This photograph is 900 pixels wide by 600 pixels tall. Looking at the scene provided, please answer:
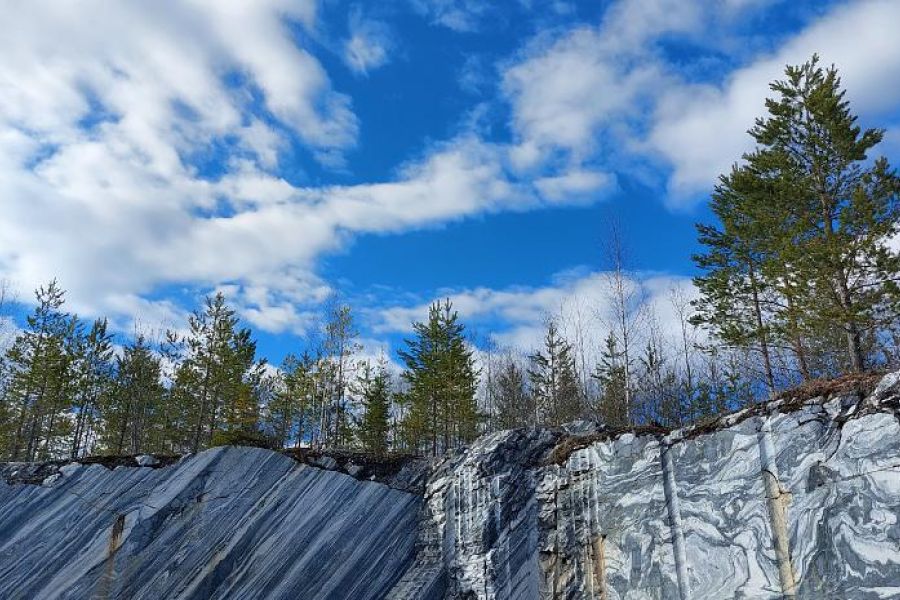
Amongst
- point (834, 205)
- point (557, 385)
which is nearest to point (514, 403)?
point (557, 385)

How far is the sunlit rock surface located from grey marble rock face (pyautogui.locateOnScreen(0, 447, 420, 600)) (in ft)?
0.13

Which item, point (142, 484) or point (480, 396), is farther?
point (480, 396)

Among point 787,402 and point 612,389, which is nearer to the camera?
point 787,402

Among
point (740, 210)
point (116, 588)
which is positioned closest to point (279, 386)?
point (116, 588)

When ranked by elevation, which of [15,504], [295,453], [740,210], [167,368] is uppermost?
[740,210]

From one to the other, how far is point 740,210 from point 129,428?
30.2m

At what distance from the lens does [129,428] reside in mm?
30109

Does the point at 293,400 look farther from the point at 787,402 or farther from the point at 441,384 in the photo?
the point at 787,402

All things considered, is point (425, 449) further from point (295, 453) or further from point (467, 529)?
point (467, 529)

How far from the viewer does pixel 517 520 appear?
12.0 meters

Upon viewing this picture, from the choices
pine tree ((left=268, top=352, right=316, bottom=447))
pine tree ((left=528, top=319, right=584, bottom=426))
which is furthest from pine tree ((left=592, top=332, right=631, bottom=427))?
pine tree ((left=268, top=352, right=316, bottom=447))

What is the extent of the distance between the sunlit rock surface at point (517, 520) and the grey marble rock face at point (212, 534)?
40mm

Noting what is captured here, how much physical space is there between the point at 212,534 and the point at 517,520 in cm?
688

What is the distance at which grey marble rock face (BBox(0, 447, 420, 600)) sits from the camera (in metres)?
12.3
